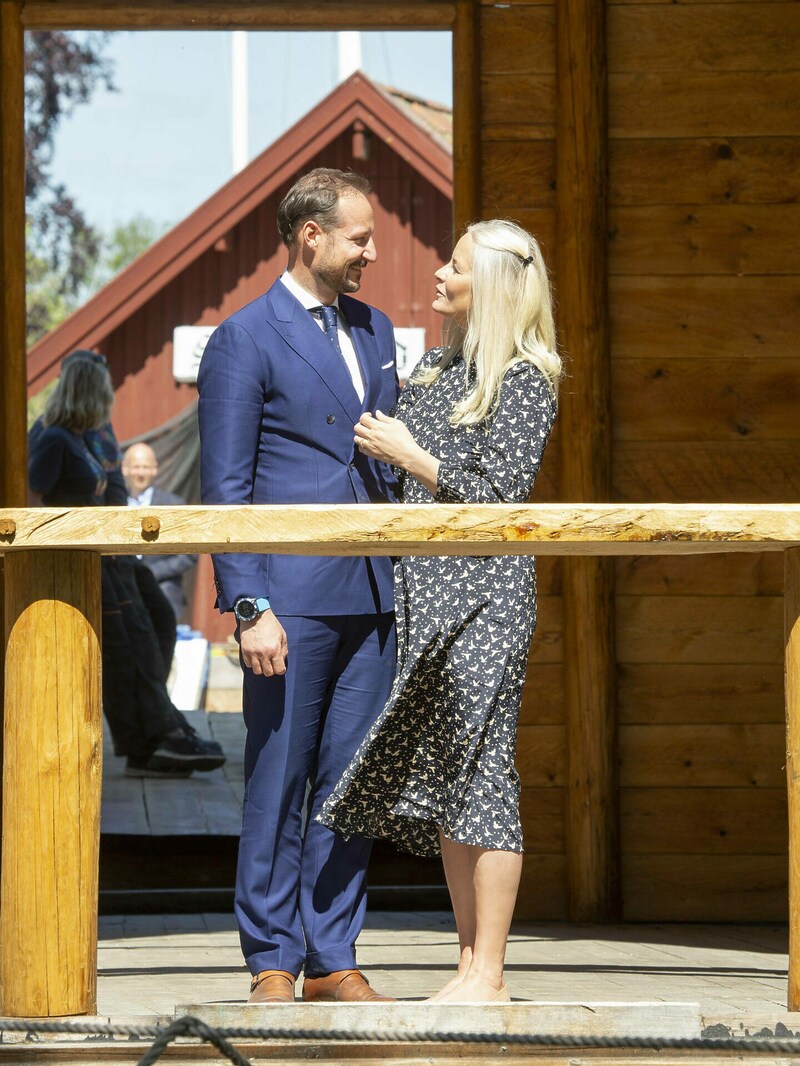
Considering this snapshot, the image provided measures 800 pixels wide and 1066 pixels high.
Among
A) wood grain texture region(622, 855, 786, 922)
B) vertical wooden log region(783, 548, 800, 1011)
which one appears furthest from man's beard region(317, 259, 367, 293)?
wood grain texture region(622, 855, 786, 922)

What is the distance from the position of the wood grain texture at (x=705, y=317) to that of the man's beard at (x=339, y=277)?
1817mm

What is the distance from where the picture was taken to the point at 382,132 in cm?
1434

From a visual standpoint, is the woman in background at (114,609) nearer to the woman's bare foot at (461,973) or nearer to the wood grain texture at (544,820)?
the wood grain texture at (544,820)

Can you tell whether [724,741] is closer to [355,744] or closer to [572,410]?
[572,410]

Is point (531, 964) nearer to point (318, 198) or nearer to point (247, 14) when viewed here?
point (318, 198)

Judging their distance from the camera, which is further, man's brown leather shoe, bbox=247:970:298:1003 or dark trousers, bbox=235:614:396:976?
dark trousers, bbox=235:614:396:976

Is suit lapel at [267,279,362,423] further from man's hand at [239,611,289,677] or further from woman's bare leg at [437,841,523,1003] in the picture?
woman's bare leg at [437,841,523,1003]

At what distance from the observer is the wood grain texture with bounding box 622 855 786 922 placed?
534 centimetres

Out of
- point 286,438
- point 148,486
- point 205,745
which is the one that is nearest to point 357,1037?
point 286,438

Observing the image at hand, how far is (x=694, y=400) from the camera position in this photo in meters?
5.36

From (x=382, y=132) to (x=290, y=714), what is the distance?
11.4 metres

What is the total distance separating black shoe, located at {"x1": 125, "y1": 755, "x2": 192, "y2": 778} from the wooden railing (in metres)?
4.73

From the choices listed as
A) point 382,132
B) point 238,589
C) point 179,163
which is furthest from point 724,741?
point 179,163

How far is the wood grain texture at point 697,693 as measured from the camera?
5344 mm
